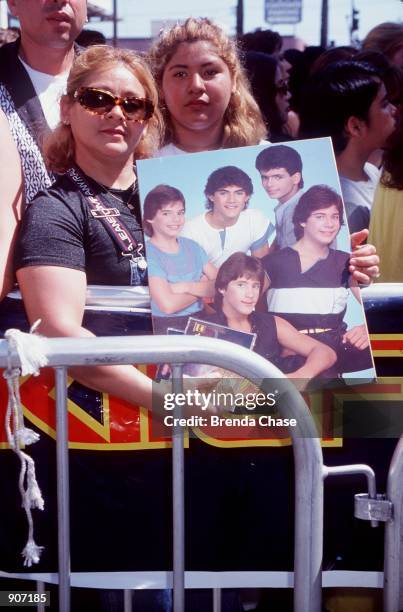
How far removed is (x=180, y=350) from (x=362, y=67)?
207cm

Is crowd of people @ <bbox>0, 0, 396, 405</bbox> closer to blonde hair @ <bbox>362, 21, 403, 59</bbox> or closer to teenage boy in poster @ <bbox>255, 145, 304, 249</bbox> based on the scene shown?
teenage boy in poster @ <bbox>255, 145, 304, 249</bbox>

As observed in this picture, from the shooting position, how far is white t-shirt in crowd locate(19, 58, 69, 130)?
2758 millimetres

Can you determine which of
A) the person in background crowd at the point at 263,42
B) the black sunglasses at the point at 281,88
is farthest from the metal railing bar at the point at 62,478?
the person in background crowd at the point at 263,42

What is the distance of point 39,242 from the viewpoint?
2.08m

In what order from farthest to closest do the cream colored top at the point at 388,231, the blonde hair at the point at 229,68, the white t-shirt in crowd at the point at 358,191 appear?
the white t-shirt in crowd at the point at 358,191 < the cream colored top at the point at 388,231 < the blonde hair at the point at 229,68

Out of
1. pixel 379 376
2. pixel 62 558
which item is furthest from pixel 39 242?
pixel 379 376

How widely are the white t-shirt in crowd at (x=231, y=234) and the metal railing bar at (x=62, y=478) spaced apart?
1.64 feet

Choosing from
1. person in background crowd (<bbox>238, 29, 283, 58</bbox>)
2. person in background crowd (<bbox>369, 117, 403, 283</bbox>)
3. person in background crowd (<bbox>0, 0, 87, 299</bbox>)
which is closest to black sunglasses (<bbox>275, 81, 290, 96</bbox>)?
person in background crowd (<bbox>238, 29, 283, 58</bbox>)

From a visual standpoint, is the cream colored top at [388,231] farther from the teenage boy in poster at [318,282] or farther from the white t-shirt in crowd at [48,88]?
the white t-shirt in crowd at [48,88]

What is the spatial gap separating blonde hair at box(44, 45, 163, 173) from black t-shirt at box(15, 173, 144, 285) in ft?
0.38

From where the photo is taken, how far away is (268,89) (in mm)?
4383

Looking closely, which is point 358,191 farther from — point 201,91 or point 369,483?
point 369,483

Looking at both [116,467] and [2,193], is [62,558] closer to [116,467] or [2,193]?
[116,467]

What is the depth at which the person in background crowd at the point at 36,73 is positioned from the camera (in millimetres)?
2561
